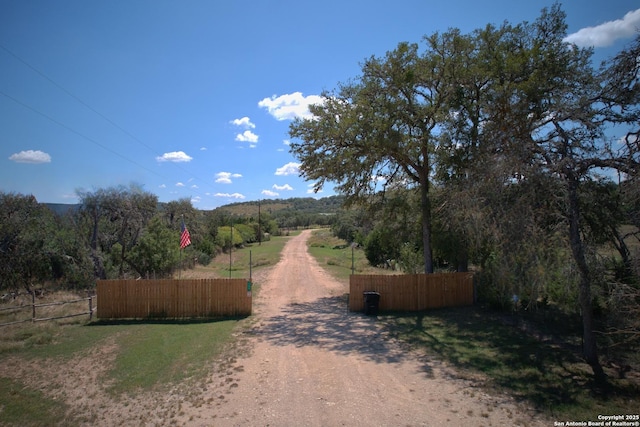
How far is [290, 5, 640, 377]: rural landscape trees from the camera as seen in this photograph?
8719 mm

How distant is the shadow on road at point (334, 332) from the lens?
11.0 m

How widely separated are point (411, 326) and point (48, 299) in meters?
20.8

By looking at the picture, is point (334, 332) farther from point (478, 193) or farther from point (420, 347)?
point (478, 193)

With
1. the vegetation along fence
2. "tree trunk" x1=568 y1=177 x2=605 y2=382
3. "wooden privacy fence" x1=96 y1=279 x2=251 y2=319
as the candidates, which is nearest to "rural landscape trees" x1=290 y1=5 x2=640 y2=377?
"tree trunk" x1=568 y1=177 x2=605 y2=382

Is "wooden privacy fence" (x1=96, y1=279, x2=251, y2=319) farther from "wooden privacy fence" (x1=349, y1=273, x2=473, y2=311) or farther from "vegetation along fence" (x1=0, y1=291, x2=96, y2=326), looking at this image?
"wooden privacy fence" (x1=349, y1=273, x2=473, y2=311)

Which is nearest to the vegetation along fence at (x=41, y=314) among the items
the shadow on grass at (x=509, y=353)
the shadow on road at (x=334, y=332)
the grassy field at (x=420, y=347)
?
the grassy field at (x=420, y=347)

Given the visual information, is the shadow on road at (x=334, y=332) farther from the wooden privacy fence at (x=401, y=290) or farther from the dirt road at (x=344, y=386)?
the wooden privacy fence at (x=401, y=290)

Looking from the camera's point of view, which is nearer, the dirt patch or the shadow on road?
the dirt patch

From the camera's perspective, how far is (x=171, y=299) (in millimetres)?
15938

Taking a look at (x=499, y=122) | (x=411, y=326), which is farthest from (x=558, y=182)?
(x=411, y=326)

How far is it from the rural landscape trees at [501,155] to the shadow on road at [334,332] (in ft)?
12.6

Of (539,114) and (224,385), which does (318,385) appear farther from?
(539,114)

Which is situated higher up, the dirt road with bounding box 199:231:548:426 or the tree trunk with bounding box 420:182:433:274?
the tree trunk with bounding box 420:182:433:274

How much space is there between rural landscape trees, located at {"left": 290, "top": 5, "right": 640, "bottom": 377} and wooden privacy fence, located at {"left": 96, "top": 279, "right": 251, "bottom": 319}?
7.12 metres
